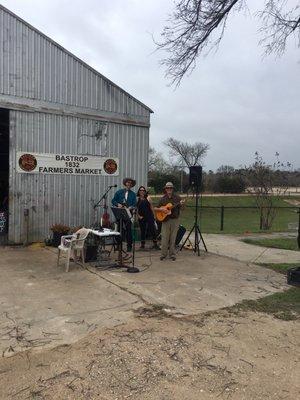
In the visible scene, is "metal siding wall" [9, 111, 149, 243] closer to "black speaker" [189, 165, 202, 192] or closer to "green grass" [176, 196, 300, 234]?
"black speaker" [189, 165, 202, 192]

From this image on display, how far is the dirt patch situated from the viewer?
347 centimetres

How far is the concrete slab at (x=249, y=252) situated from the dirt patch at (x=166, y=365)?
4521 mm

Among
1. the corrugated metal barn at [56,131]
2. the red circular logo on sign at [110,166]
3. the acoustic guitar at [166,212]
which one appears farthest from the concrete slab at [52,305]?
the red circular logo on sign at [110,166]

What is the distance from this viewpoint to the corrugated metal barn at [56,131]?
983 cm

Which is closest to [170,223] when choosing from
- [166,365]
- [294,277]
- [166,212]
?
[166,212]

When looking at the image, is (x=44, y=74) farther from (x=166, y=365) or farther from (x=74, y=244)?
(x=166, y=365)

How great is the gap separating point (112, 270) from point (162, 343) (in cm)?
335

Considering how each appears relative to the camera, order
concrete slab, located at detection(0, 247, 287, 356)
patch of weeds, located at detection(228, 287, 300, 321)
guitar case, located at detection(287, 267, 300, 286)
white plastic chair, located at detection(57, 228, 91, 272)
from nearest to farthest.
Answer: concrete slab, located at detection(0, 247, 287, 356) < patch of weeds, located at detection(228, 287, 300, 321) < guitar case, located at detection(287, 267, 300, 286) < white plastic chair, located at detection(57, 228, 91, 272)

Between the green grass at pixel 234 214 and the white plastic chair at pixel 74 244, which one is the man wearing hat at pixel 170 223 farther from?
the green grass at pixel 234 214

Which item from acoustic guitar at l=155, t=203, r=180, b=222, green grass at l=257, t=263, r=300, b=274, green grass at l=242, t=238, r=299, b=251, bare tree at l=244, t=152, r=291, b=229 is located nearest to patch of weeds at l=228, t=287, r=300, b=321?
green grass at l=257, t=263, r=300, b=274

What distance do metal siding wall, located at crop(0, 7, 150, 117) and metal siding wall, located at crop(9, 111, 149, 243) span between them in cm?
50

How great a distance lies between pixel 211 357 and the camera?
13.5 ft

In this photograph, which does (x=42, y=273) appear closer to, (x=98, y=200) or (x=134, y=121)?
(x=98, y=200)

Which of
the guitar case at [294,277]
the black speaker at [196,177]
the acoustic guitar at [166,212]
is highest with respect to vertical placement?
the black speaker at [196,177]
